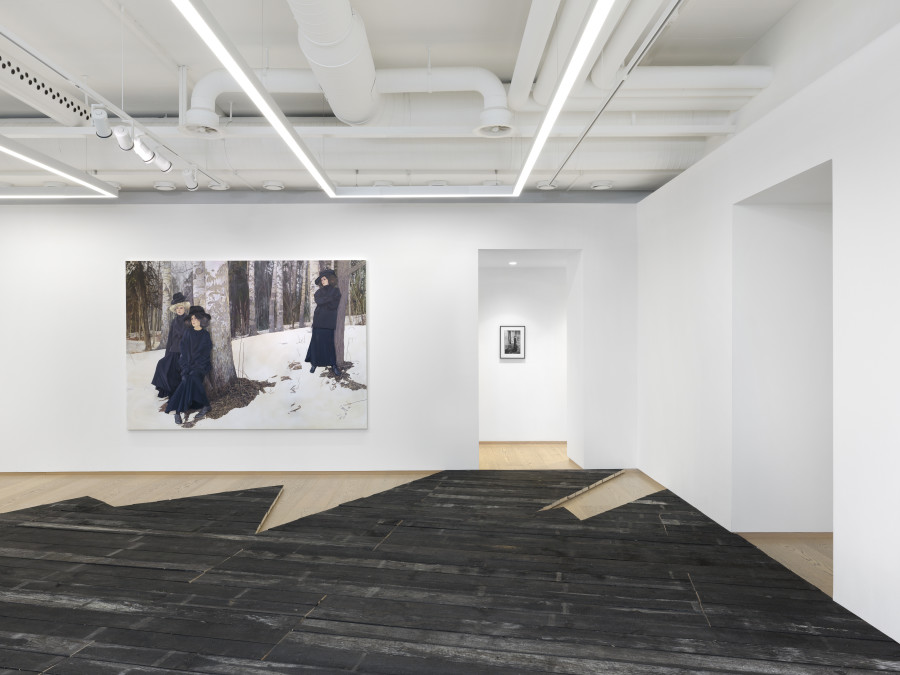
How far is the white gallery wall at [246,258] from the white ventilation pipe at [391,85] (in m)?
2.22

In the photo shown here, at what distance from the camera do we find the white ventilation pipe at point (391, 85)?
4262 millimetres

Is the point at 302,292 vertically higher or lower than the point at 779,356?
higher

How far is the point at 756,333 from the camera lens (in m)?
4.32

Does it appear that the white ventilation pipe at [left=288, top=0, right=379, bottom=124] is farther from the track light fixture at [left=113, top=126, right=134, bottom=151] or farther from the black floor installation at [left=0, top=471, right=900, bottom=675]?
the black floor installation at [left=0, top=471, right=900, bottom=675]

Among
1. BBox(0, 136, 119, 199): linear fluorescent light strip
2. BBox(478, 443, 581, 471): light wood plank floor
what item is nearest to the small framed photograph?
BBox(478, 443, 581, 471): light wood plank floor

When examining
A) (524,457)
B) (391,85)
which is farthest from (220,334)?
(524,457)

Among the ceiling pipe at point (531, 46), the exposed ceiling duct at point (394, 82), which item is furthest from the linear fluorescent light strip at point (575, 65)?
the ceiling pipe at point (531, 46)

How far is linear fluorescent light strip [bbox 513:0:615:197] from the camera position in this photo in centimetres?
224

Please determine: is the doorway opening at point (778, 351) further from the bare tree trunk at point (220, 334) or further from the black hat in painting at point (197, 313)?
the black hat in painting at point (197, 313)

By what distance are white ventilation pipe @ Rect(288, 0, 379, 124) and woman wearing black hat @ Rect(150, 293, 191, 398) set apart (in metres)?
3.29

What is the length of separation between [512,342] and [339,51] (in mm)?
5825

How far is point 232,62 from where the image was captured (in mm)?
2662

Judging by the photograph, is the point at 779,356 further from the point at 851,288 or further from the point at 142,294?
the point at 142,294

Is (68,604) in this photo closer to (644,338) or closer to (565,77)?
(565,77)
